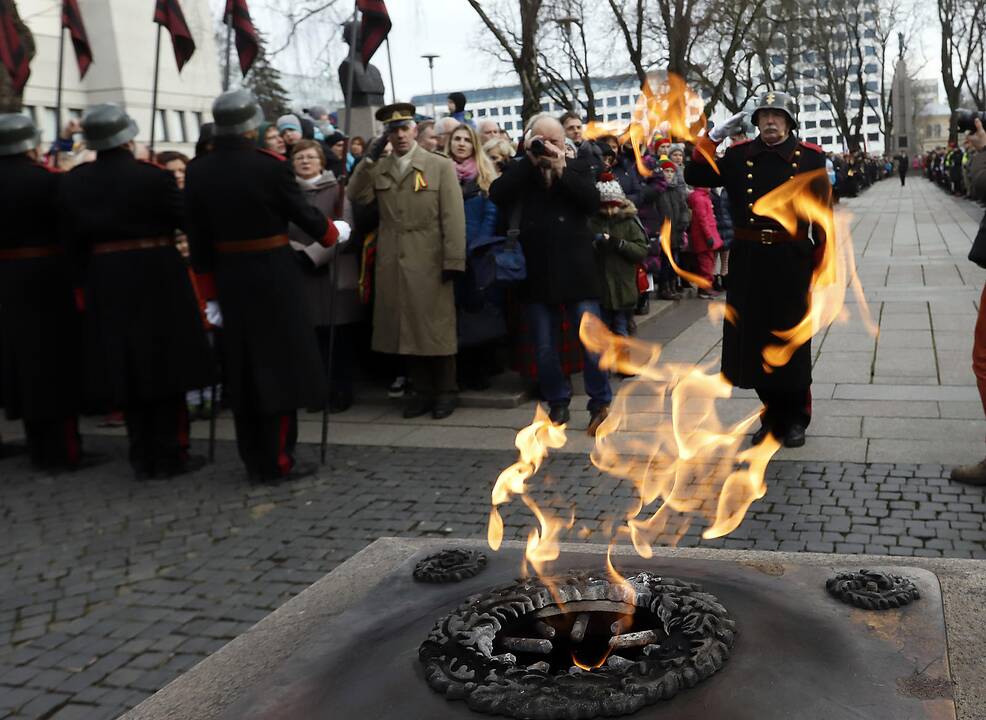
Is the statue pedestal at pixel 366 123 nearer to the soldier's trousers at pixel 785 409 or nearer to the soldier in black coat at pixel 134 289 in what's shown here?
the soldier in black coat at pixel 134 289

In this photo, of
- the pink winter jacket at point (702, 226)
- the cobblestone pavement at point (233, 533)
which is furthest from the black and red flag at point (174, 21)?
the pink winter jacket at point (702, 226)

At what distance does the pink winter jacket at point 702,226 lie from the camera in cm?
1194

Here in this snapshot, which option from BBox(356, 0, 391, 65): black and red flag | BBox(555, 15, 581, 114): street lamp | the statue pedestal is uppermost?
BBox(555, 15, 581, 114): street lamp

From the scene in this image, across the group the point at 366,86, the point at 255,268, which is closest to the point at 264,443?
the point at 255,268

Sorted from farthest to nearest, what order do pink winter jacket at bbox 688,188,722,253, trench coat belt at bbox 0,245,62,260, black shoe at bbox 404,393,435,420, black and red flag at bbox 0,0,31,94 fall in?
pink winter jacket at bbox 688,188,722,253 < black and red flag at bbox 0,0,31,94 < black shoe at bbox 404,393,435,420 < trench coat belt at bbox 0,245,62,260

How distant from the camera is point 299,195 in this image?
5.71 metres

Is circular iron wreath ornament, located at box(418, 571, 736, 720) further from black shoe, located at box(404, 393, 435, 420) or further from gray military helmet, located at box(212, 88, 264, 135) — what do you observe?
black shoe, located at box(404, 393, 435, 420)

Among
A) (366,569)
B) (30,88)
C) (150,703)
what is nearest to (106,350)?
(366,569)

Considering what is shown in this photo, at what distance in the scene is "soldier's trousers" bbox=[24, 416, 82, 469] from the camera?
6656mm

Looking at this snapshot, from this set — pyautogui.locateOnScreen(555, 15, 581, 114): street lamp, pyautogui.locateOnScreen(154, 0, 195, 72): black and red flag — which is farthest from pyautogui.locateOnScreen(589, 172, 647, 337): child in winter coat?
pyautogui.locateOnScreen(555, 15, 581, 114): street lamp

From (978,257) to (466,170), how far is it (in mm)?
3789

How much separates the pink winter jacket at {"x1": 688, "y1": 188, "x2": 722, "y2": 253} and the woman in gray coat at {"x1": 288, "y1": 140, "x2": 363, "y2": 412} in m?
5.44

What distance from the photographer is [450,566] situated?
2.95 meters

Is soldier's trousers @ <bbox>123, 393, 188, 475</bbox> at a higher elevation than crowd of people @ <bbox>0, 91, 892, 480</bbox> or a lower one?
lower
